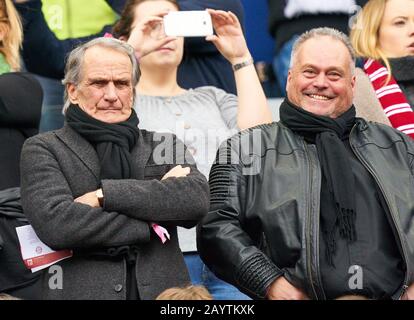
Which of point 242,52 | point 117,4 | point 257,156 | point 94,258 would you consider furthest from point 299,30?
point 94,258

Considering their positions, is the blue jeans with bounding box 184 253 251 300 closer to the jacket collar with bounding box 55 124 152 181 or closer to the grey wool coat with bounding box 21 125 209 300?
the grey wool coat with bounding box 21 125 209 300

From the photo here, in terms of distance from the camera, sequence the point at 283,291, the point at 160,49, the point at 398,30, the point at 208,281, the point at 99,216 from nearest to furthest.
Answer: the point at 99,216 → the point at 283,291 → the point at 208,281 → the point at 160,49 → the point at 398,30

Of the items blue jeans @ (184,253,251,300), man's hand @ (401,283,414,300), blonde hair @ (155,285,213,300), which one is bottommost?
blue jeans @ (184,253,251,300)

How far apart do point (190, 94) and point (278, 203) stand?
3.85ft

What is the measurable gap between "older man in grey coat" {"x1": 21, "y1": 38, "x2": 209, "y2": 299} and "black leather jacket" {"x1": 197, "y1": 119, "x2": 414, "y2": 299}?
18 centimetres

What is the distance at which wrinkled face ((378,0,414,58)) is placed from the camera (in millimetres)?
5445

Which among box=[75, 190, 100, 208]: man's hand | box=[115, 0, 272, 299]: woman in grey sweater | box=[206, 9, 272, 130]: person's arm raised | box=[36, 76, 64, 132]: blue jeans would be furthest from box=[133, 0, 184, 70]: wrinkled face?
box=[75, 190, 100, 208]: man's hand

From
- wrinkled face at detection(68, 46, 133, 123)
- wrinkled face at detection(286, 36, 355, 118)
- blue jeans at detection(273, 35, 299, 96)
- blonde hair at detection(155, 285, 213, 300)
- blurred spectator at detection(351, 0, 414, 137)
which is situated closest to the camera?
blonde hair at detection(155, 285, 213, 300)

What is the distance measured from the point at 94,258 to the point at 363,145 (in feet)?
4.11

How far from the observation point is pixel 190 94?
5352mm

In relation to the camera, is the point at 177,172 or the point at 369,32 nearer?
the point at 177,172

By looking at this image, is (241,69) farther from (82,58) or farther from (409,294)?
(409,294)

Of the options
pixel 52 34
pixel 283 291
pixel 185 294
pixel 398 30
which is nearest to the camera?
pixel 185 294

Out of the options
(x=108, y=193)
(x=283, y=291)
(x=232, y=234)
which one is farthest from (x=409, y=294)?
(x=108, y=193)
